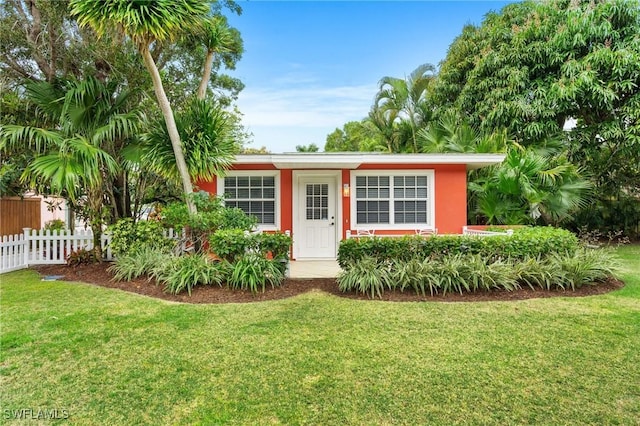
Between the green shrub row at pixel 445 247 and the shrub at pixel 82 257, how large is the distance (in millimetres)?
5884

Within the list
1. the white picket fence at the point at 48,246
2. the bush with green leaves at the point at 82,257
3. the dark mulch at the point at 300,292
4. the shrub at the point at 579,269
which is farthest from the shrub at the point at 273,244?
the shrub at the point at 579,269

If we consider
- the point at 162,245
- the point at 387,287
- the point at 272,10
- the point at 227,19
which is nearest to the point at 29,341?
the point at 162,245

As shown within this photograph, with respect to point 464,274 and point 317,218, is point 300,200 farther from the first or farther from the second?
point 464,274

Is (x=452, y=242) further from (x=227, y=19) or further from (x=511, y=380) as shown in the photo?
(x=227, y=19)

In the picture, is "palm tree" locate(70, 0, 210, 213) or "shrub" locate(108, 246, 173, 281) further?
"shrub" locate(108, 246, 173, 281)

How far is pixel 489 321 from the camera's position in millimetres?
4680

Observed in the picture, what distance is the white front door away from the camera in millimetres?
9422

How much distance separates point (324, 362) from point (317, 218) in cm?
615

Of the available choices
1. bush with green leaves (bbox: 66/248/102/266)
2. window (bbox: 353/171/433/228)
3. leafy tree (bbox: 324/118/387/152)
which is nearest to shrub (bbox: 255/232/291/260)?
window (bbox: 353/171/433/228)

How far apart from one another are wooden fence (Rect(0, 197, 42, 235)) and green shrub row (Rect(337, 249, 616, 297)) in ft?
29.2

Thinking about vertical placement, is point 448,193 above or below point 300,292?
above

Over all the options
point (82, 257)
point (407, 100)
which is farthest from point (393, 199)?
point (407, 100)

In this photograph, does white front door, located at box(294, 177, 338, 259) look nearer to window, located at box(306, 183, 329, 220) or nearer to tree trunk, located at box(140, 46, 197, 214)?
window, located at box(306, 183, 329, 220)

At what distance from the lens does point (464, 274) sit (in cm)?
601
